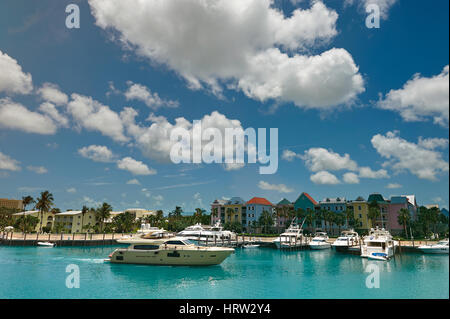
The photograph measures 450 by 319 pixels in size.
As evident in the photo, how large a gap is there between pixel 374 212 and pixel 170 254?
6787 cm

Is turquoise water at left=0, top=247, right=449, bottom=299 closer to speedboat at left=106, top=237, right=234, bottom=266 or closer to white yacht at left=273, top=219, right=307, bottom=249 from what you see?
speedboat at left=106, top=237, right=234, bottom=266

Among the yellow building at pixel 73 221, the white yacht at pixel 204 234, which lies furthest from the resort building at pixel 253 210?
the yellow building at pixel 73 221

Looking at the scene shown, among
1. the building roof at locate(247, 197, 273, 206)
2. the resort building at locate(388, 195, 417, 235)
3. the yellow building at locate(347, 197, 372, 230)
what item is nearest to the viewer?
the resort building at locate(388, 195, 417, 235)

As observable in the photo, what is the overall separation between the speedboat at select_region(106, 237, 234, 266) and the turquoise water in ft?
3.30

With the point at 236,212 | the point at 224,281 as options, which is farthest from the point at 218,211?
the point at 224,281

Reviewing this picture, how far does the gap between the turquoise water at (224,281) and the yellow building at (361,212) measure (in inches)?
1957

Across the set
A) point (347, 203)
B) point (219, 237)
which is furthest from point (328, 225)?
point (219, 237)

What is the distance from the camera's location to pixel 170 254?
3647 cm

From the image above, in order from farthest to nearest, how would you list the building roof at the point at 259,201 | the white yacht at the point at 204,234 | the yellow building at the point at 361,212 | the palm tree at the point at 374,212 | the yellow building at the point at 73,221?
the building roof at the point at 259,201 → the yellow building at the point at 73,221 → the yellow building at the point at 361,212 → the palm tree at the point at 374,212 → the white yacht at the point at 204,234

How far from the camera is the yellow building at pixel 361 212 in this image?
8838 centimetres

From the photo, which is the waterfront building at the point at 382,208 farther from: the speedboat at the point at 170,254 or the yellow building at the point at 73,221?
the yellow building at the point at 73,221

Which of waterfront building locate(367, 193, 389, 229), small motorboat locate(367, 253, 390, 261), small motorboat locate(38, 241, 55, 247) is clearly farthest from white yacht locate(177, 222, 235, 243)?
waterfront building locate(367, 193, 389, 229)

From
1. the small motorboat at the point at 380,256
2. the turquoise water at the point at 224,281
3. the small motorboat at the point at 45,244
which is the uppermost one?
the small motorboat at the point at 380,256

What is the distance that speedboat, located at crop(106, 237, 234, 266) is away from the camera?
36.2 meters
